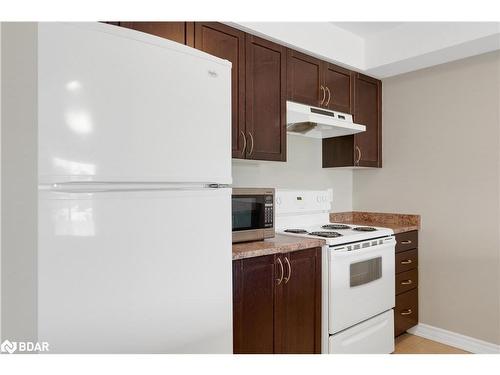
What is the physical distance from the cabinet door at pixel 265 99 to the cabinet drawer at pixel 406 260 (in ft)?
4.27

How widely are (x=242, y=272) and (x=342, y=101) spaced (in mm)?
1757

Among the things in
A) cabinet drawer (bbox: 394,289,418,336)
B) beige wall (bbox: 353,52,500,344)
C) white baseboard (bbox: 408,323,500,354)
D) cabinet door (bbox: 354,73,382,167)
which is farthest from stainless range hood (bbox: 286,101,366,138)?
white baseboard (bbox: 408,323,500,354)

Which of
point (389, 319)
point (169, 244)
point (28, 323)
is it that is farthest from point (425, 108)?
point (28, 323)

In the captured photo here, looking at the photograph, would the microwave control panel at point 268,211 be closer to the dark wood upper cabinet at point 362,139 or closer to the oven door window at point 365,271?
the oven door window at point 365,271

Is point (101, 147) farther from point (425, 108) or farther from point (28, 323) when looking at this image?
point (425, 108)

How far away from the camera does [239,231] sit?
77.5 inches

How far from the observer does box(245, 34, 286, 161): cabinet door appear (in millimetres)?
2203

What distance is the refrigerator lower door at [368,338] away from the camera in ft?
7.11

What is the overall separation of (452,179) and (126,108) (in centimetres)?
263

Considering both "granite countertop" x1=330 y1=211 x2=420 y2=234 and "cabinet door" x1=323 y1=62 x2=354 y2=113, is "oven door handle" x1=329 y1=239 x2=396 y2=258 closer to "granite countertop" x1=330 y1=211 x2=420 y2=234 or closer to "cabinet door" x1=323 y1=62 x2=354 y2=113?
"granite countertop" x1=330 y1=211 x2=420 y2=234

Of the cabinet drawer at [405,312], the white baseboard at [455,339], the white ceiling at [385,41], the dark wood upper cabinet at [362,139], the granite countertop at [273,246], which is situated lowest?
the white baseboard at [455,339]

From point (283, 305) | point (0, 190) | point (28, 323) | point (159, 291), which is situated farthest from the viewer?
point (283, 305)

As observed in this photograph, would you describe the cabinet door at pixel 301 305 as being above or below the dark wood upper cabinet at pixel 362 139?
below

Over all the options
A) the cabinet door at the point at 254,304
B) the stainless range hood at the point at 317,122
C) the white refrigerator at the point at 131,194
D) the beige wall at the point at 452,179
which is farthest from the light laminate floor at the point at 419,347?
the white refrigerator at the point at 131,194
